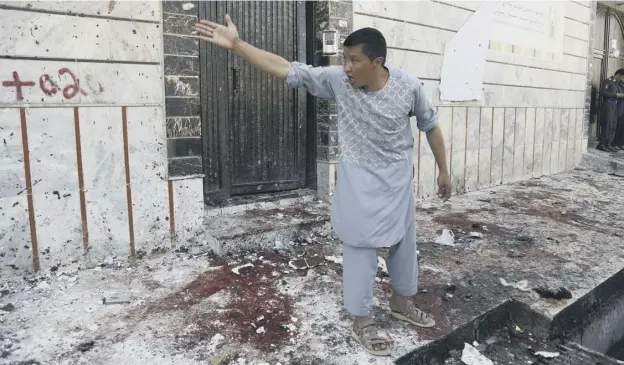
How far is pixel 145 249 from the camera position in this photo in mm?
3523

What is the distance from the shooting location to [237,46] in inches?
91.0

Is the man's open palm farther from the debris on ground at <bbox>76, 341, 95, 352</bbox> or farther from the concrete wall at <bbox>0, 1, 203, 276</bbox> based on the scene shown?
the debris on ground at <bbox>76, 341, 95, 352</bbox>

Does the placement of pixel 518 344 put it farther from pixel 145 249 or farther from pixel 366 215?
pixel 145 249

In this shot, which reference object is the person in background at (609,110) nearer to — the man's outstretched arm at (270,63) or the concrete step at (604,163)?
the concrete step at (604,163)

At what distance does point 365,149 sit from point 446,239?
213cm

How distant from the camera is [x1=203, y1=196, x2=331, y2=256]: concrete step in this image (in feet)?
11.9

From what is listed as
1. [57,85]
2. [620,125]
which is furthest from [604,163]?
[57,85]

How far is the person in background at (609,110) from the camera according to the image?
9.52 meters

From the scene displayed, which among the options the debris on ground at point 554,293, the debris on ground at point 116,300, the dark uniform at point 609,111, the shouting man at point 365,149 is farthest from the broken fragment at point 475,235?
the dark uniform at point 609,111

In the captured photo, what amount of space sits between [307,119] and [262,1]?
Result: 3.94 feet

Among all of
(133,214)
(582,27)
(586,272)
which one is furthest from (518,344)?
(582,27)

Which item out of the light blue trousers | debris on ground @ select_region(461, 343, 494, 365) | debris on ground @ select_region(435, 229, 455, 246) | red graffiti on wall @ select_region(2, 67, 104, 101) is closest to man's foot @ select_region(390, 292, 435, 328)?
debris on ground @ select_region(461, 343, 494, 365)

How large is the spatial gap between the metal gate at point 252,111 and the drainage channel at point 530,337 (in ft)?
7.95

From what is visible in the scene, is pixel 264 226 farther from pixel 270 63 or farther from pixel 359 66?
pixel 359 66
